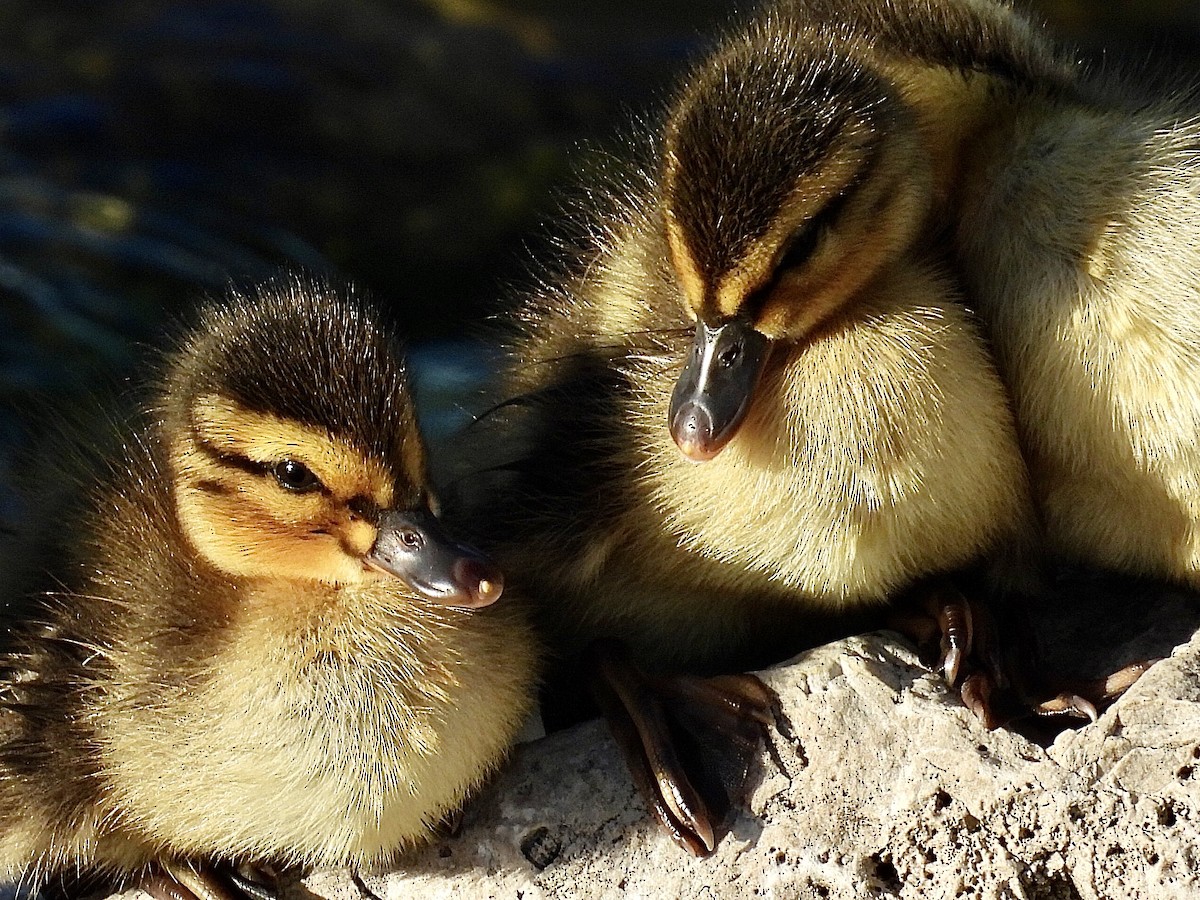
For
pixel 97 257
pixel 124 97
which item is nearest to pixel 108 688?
pixel 97 257

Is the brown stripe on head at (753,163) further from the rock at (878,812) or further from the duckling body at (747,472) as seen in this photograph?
the rock at (878,812)

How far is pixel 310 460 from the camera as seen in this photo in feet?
7.30

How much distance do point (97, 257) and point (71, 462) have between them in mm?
2644

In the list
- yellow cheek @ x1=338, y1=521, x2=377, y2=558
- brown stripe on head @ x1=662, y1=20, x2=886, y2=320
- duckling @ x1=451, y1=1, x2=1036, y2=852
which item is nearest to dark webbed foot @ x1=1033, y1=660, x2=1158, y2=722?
duckling @ x1=451, y1=1, x2=1036, y2=852

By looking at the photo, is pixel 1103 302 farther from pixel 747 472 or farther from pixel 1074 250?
pixel 747 472

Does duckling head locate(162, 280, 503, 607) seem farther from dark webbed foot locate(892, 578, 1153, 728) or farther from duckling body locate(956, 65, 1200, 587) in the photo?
duckling body locate(956, 65, 1200, 587)

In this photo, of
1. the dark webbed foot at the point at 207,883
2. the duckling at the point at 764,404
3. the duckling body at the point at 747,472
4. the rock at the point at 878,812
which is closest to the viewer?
the rock at the point at 878,812

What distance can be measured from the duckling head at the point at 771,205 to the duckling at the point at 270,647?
1.39 ft

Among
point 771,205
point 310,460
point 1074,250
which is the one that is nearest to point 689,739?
point 310,460

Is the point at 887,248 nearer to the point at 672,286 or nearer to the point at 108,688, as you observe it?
the point at 672,286

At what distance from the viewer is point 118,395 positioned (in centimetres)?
281

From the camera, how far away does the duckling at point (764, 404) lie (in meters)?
2.15

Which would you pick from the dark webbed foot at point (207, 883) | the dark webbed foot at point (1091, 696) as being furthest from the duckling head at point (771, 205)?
the dark webbed foot at point (207, 883)

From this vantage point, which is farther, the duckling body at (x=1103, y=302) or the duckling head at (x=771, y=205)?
the duckling body at (x=1103, y=302)
